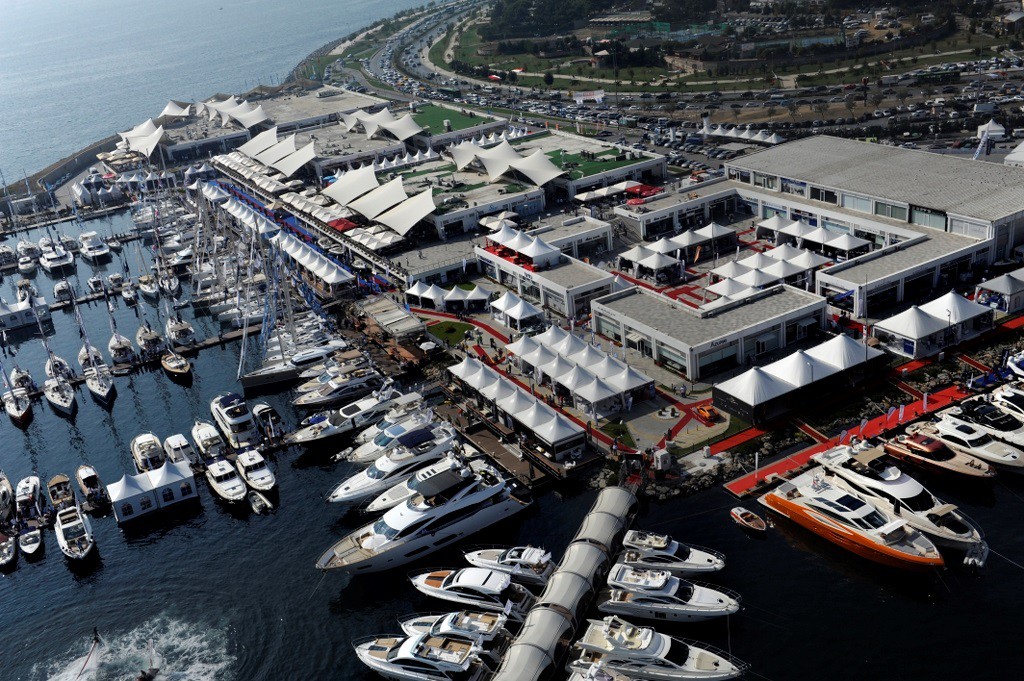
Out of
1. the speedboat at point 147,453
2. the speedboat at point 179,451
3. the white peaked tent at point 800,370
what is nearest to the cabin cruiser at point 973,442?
the white peaked tent at point 800,370

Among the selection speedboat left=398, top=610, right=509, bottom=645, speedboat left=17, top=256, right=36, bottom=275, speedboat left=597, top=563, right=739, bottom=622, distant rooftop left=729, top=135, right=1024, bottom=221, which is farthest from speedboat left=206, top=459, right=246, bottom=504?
speedboat left=17, top=256, right=36, bottom=275

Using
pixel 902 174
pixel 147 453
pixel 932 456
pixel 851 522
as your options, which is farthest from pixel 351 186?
pixel 851 522

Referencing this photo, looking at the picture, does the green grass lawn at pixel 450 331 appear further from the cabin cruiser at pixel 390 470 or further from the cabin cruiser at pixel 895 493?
the cabin cruiser at pixel 895 493

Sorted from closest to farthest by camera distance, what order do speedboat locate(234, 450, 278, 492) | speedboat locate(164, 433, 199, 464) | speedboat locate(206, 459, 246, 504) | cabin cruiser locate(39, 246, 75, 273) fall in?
speedboat locate(206, 459, 246, 504) → speedboat locate(234, 450, 278, 492) → speedboat locate(164, 433, 199, 464) → cabin cruiser locate(39, 246, 75, 273)

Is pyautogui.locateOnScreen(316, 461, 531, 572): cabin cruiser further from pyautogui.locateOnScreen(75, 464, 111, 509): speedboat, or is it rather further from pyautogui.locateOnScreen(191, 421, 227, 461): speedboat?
pyautogui.locateOnScreen(75, 464, 111, 509): speedboat

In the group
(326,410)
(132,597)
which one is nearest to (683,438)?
(326,410)

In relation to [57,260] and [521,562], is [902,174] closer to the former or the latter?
[521,562]
